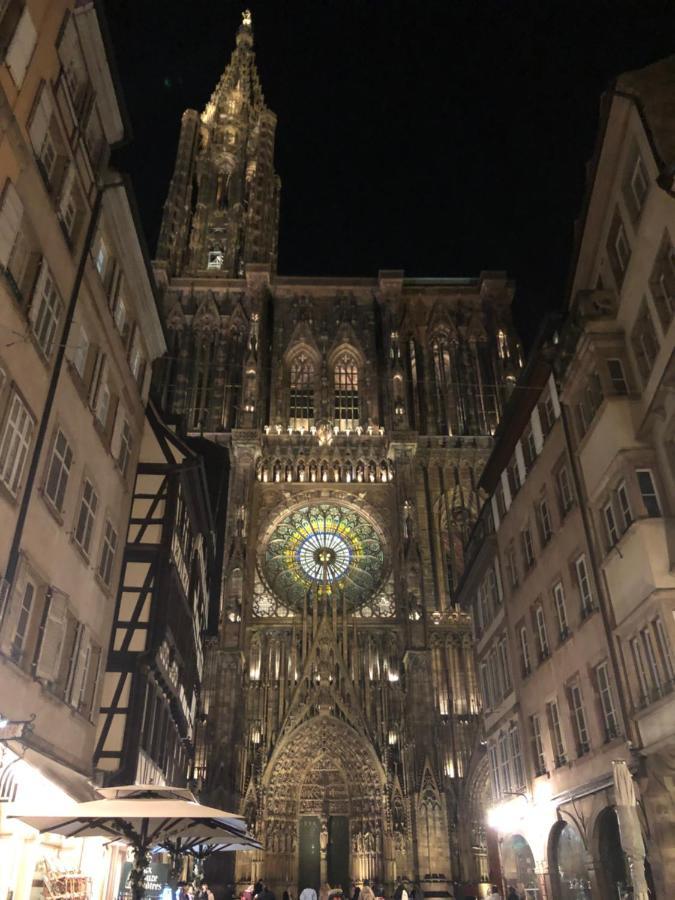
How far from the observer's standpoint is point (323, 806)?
37344mm

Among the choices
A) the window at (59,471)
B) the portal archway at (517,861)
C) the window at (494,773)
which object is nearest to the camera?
the window at (59,471)

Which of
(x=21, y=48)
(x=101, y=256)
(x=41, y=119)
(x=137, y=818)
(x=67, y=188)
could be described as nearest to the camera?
(x=137, y=818)

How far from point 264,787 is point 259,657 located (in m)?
6.34

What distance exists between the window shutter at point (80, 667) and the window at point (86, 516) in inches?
73.8

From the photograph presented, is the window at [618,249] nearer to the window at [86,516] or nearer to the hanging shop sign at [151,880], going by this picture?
the window at [86,516]

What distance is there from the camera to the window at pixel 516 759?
2267 centimetres

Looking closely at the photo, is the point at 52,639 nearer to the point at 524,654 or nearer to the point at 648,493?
the point at 648,493

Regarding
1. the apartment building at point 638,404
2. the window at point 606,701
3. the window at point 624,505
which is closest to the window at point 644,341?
the apartment building at point 638,404

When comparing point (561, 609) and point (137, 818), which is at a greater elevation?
point (561, 609)

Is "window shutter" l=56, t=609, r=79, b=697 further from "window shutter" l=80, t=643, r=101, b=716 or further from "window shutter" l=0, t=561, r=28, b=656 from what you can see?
"window shutter" l=0, t=561, r=28, b=656

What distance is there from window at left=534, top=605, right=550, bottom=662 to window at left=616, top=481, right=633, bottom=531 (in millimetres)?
6336

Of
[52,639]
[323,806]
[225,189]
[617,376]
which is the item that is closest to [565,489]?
[617,376]

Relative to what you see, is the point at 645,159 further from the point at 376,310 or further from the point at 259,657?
the point at 376,310

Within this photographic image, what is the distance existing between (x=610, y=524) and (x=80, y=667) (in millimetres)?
12146
